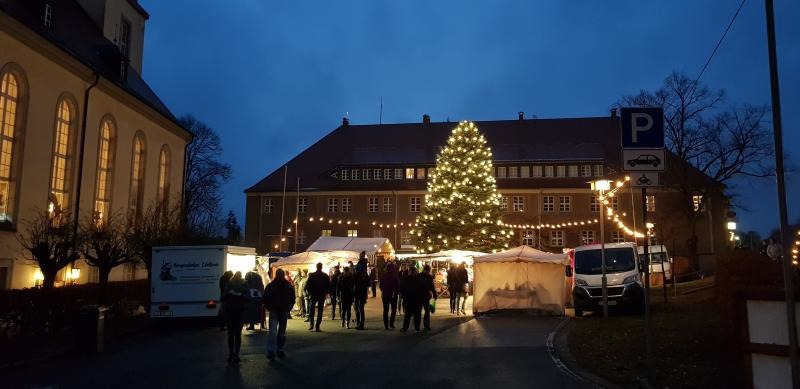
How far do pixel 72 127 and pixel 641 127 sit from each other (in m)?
25.2

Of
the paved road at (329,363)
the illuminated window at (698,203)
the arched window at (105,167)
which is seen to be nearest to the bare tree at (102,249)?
the arched window at (105,167)

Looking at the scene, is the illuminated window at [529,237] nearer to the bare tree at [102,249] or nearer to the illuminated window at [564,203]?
the illuminated window at [564,203]

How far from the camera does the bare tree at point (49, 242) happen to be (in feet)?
67.9

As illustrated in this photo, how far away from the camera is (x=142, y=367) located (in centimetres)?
1249

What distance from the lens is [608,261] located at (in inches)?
933

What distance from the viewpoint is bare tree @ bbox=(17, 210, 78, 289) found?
20703 millimetres

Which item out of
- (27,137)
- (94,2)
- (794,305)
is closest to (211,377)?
(794,305)

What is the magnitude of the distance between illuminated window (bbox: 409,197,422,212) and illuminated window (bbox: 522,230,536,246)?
10712 millimetres

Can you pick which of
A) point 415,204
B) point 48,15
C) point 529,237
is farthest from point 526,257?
point 415,204

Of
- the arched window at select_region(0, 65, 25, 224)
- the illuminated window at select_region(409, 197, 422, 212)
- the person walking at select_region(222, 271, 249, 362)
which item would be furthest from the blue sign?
the illuminated window at select_region(409, 197, 422, 212)

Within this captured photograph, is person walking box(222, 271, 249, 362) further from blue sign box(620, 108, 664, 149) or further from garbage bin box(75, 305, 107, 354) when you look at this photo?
blue sign box(620, 108, 664, 149)

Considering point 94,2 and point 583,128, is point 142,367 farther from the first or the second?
point 583,128

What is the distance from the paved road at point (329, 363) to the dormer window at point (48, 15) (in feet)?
52.1

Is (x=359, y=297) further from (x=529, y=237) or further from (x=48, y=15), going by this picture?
(x=529, y=237)
